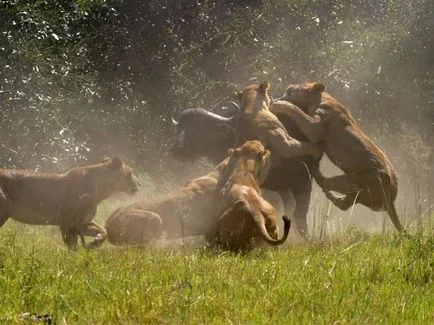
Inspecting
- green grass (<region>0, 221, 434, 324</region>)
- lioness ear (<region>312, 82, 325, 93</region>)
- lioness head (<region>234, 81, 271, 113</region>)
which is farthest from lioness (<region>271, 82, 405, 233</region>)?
green grass (<region>0, 221, 434, 324</region>)

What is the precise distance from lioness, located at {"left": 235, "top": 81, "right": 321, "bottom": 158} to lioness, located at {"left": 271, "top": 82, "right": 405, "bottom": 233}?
0.22m

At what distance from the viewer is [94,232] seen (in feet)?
32.7

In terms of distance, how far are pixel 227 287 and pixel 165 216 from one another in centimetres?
406

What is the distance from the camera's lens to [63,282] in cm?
594

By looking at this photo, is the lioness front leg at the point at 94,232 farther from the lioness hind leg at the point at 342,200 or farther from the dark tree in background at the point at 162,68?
the dark tree in background at the point at 162,68

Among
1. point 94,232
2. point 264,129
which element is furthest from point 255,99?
point 94,232

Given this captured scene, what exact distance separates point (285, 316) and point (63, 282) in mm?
1733

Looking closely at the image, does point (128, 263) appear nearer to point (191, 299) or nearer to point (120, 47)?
point (191, 299)

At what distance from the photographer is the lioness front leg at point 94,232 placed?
9625mm

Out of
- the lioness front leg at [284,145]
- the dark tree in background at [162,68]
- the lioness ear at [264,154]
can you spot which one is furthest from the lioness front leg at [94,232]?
the dark tree in background at [162,68]

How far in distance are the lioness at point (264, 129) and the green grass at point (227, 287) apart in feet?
8.91

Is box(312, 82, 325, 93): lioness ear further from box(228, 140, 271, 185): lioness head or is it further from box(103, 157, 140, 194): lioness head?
box(103, 157, 140, 194): lioness head

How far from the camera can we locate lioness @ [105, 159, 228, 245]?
31.2ft

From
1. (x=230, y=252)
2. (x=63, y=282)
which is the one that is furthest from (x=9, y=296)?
(x=230, y=252)
